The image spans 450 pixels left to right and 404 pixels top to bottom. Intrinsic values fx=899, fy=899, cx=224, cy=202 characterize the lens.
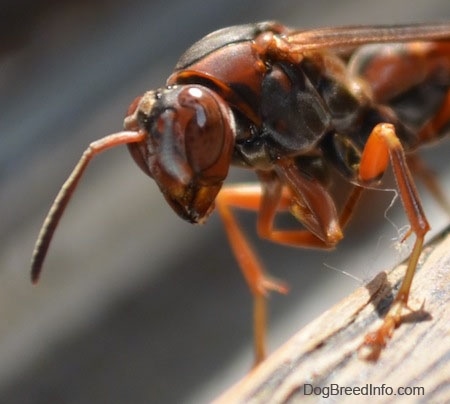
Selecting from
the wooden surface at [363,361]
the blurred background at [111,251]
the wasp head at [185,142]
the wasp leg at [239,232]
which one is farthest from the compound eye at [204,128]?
the blurred background at [111,251]

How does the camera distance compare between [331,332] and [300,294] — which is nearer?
[331,332]

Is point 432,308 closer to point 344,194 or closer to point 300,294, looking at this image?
point 344,194

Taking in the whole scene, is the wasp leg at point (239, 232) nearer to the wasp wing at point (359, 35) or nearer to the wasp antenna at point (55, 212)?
the wasp wing at point (359, 35)

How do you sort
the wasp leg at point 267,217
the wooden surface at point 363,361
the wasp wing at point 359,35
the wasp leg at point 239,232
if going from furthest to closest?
1. the wasp leg at point 239,232
2. the wasp leg at point 267,217
3. the wasp wing at point 359,35
4. the wooden surface at point 363,361

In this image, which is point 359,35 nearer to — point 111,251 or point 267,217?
point 267,217

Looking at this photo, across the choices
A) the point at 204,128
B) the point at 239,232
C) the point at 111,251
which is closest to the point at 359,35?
the point at 204,128

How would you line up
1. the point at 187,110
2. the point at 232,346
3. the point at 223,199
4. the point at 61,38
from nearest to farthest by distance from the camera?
1. the point at 187,110
2. the point at 223,199
3. the point at 232,346
4. the point at 61,38

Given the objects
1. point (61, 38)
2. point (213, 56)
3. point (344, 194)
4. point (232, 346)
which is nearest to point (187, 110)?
point (213, 56)

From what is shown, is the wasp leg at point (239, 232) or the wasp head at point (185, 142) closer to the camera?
the wasp head at point (185, 142)
